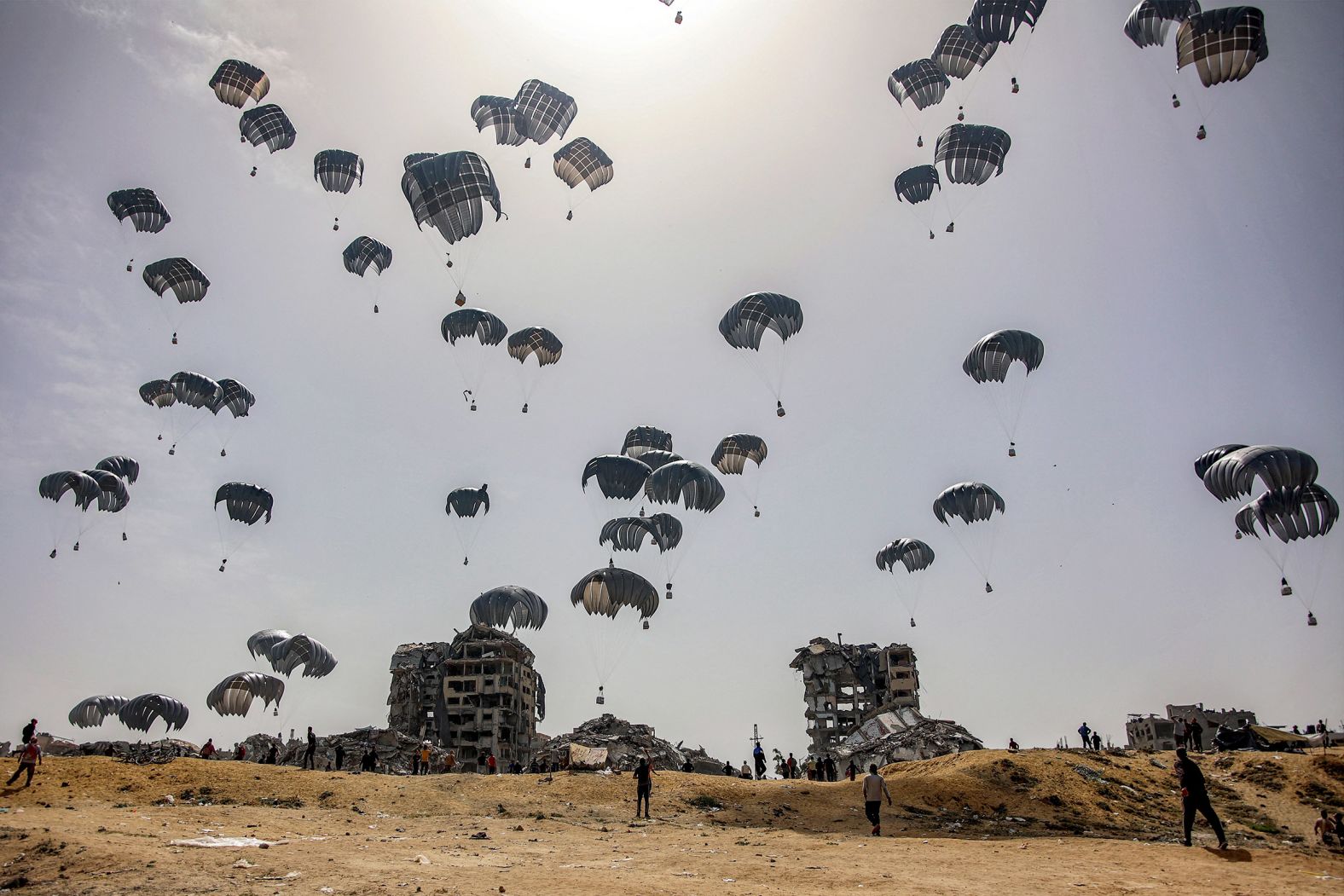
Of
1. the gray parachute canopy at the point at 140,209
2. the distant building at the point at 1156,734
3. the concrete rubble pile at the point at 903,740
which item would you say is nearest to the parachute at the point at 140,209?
the gray parachute canopy at the point at 140,209

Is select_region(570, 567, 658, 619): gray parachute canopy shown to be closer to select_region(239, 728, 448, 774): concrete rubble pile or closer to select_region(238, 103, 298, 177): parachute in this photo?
select_region(239, 728, 448, 774): concrete rubble pile

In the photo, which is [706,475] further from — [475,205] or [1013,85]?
[1013,85]

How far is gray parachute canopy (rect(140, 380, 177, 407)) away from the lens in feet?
137

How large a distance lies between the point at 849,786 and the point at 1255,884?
52.3 feet

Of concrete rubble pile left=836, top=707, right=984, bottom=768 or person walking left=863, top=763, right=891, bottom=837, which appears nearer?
person walking left=863, top=763, right=891, bottom=837

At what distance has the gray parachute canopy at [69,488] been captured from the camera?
1535 inches

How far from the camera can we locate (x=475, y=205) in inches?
1086

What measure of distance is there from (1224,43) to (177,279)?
4080cm

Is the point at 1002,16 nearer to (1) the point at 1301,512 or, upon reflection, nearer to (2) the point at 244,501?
(1) the point at 1301,512

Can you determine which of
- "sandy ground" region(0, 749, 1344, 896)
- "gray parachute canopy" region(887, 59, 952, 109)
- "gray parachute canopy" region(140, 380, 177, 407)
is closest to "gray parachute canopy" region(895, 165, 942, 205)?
"gray parachute canopy" region(887, 59, 952, 109)

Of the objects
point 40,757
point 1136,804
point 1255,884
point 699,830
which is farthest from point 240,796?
point 1136,804

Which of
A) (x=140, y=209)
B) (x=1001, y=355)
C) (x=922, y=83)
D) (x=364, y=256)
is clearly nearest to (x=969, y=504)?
(x=1001, y=355)

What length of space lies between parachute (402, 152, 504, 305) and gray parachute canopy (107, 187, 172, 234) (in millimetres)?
17089

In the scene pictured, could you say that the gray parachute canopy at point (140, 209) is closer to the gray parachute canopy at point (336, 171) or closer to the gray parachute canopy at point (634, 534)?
the gray parachute canopy at point (336, 171)
